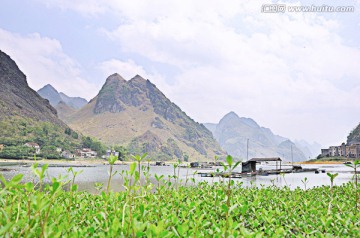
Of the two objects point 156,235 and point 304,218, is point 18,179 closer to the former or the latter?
point 156,235

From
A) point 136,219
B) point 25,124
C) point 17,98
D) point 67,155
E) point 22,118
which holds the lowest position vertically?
point 136,219

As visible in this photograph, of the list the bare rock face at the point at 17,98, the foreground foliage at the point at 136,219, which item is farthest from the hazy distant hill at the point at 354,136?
the bare rock face at the point at 17,98

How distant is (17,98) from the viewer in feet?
562

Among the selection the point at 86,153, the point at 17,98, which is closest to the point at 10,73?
the point at 17,98

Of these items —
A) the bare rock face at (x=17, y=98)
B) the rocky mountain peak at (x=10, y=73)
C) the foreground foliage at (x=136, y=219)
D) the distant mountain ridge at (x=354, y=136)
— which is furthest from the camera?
the rocky mountain peak at (x=10, y=73)

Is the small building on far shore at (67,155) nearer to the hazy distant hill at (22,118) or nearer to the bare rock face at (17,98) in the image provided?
the hazy distant hill at (22,118)

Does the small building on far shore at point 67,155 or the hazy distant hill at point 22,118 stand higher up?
the hazy distant hill at point 22,118

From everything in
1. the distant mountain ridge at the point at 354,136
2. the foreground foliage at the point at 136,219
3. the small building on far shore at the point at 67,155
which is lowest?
the foreground foliage at the point at 136,219

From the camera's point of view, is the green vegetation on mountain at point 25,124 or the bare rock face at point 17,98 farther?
the bare rock face at point 17,98

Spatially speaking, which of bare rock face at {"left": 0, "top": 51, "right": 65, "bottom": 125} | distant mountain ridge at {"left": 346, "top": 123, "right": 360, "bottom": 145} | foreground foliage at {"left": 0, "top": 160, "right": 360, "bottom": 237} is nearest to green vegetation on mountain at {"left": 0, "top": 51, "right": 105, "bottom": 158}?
bare rock face at {"left": 0, "top": 51, "right": 65, "bottom": 125}

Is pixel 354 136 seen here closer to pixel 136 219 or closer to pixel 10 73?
pixel 136 219

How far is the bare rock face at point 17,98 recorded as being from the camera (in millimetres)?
157938

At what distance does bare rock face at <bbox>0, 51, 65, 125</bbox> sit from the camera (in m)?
158

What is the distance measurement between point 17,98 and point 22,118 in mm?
25839
